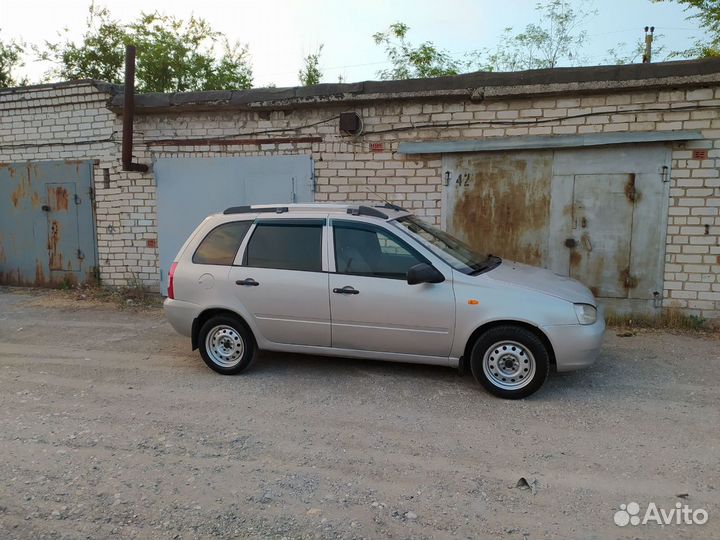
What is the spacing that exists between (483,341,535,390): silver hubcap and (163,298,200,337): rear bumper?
9.64 ft

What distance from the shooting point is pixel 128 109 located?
29.1 ft

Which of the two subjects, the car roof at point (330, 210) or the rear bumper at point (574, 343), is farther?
the car roof at point (330, 210)

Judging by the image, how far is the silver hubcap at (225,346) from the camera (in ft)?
18.1

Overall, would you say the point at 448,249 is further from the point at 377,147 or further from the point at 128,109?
the point at 128,109

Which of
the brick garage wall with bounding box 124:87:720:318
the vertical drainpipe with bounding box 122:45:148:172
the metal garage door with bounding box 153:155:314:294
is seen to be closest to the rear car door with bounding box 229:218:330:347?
the brick garage wall with bounding box 124:87:720:318

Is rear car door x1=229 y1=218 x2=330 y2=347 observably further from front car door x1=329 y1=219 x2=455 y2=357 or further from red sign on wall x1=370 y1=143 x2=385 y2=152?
red sign on wall x1=370 y1=143 x2=385 y2=152

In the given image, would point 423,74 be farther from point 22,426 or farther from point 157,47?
point 22,426

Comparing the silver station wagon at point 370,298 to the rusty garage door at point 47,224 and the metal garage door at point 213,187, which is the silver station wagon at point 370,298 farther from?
the rusty garage door at point 47,224

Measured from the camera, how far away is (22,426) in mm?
4344

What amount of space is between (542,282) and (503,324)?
0.61m

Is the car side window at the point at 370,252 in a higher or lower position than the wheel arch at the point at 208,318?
higher

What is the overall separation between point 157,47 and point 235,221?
18081 millimetres

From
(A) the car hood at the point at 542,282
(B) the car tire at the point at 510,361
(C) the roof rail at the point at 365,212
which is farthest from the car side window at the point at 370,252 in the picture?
(B) the car tire at the point at 510,361

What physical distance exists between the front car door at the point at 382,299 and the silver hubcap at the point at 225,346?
103cm
